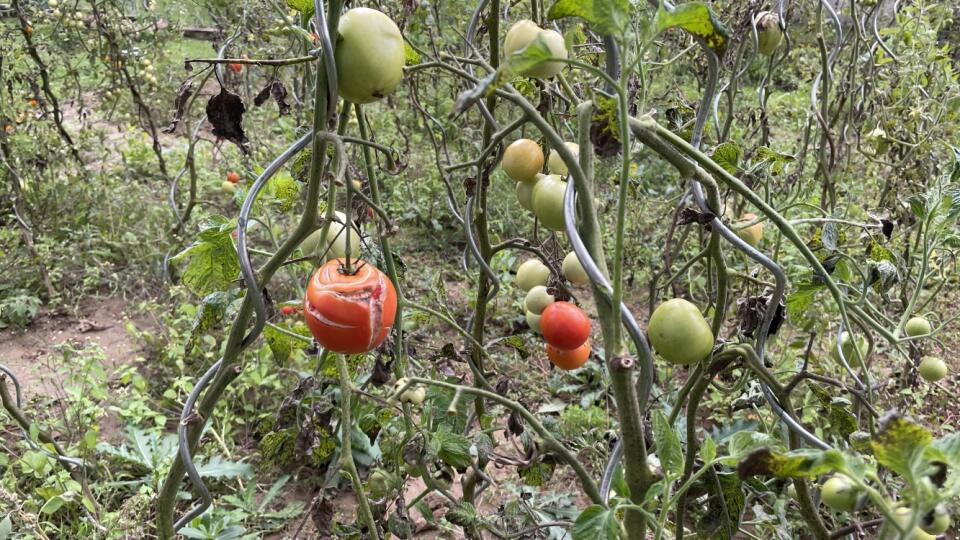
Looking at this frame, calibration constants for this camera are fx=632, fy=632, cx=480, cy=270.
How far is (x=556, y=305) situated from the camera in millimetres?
943

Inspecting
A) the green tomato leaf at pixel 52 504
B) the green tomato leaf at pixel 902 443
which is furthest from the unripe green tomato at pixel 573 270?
the green tomato leaf at pixel 52 504

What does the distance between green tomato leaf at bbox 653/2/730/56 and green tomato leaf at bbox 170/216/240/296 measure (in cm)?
65

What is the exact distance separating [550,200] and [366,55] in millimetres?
356

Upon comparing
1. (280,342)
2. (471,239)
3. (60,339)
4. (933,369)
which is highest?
(471,239)

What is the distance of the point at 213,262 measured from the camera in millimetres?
933

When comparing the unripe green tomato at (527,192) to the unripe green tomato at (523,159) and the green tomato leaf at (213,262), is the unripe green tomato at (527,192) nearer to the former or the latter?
the unripe green tomato at (523,159)

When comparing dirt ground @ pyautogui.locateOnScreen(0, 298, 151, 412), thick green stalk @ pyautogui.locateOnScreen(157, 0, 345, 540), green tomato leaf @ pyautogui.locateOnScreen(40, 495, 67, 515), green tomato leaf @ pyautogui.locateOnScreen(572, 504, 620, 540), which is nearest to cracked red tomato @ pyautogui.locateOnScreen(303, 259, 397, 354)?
thick green stalk @ pyautogui.locateOnScreen(157, 0, 345, 540)

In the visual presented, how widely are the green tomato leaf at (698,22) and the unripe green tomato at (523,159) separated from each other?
0.37 m

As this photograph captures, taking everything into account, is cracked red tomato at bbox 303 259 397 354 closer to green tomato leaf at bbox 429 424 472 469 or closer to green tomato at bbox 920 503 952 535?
green tomato leaf at bbox 429 424 472 469

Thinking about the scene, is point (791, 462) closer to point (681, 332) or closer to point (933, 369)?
point (681, 332)

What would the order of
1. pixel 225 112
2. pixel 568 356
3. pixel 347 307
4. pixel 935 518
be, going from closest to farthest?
pixel 935 518 → pixel 347 307 → pixel 225 112 → pixel 568 356

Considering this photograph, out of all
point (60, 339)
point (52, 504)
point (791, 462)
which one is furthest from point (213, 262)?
point (60, 339)

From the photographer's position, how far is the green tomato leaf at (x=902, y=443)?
452 mm

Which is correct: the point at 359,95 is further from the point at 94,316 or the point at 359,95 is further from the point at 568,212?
the point at 94,316
